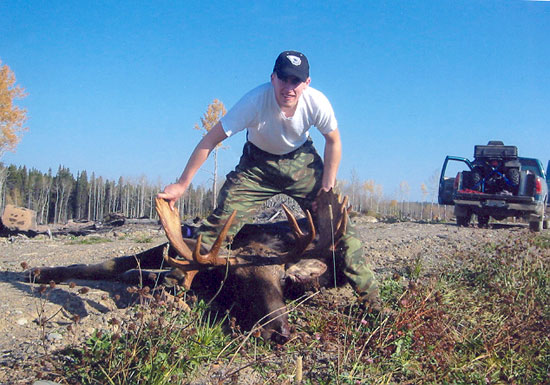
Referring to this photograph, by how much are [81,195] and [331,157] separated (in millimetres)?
54025

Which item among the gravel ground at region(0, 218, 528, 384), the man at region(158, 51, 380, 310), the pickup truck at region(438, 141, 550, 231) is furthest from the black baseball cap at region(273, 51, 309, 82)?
the pickup truck at region(438, 141, 550, 231)

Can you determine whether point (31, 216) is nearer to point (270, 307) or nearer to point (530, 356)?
point (270, 307)

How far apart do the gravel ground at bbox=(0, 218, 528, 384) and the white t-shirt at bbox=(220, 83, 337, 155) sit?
1.73 meters

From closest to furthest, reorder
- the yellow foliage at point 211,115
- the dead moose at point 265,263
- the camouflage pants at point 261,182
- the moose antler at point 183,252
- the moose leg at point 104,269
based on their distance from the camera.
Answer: the dead moose at point 265,263, the moose antler at point 183,252, the camouflage pants at point 261,182, the moose leg at point 104,269, the yellow foliage at point 211,115

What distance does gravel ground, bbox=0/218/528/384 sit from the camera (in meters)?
3.21

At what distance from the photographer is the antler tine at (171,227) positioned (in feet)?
13.7

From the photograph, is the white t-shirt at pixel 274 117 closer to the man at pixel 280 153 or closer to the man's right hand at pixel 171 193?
the man at pixel 280 153

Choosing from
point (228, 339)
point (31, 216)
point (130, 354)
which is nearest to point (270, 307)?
point (228, 339)

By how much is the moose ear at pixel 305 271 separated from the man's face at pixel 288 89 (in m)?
1.32

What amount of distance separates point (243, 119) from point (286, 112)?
1.19ft

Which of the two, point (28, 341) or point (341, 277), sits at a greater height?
point (341, 277)

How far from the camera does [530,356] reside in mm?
3562

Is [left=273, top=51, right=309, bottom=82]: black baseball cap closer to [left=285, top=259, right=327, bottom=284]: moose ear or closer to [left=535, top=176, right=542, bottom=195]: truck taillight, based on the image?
[left=285, top=259, right=327, bottom=284]: moose ear

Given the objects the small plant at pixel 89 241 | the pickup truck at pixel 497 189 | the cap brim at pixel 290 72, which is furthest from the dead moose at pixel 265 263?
the pickup truck at pixel 497 189
